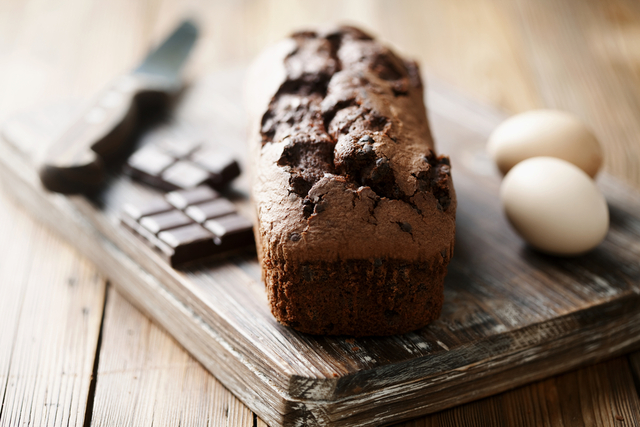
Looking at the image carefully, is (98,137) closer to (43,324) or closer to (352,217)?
(43,324)

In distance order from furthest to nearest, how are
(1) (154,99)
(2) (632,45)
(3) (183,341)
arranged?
(2) (632,45)
(1) (154,99)
(3) (183,341)

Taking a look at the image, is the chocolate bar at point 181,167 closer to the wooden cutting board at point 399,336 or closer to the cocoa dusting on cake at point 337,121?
the wooden cutting board at point 399,336

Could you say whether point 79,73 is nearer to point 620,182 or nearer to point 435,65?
point 435,65

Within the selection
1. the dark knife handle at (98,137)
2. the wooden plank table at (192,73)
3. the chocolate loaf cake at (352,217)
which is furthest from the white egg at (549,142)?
the dark knife handle at (98,137)

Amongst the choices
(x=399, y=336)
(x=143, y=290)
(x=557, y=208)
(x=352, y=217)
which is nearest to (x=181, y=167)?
(x=143, y=290)

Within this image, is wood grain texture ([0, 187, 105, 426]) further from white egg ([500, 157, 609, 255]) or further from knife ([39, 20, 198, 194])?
white egg ([500, 157, 609, 255])

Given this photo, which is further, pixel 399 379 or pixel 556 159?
pixel 556 159

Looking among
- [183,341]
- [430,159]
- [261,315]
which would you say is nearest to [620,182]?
[430,159]
